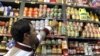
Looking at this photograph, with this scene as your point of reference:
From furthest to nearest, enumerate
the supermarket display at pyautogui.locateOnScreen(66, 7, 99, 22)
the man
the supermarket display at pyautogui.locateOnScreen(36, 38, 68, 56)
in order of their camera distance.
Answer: the supermarket display at pyautogui.locateOnScreen(66, 7, 99, 22) < the supermarket display at pyautogui.locateOnScreen(36, 38, 68, 56) < the man

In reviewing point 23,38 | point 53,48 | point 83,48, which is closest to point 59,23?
point 53,48

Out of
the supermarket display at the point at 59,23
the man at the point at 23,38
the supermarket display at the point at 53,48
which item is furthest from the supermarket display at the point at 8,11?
the man at the point at 23,38

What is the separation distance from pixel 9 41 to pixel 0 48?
191 mm

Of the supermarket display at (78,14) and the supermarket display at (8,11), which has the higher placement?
the supermarket display at (8,11)

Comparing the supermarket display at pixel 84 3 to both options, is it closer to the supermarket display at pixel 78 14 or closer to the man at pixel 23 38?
the supermarket display at pixel 78 14

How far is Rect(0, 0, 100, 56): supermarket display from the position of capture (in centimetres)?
368

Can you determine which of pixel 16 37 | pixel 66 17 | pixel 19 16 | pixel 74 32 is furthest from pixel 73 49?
pixel 16 37

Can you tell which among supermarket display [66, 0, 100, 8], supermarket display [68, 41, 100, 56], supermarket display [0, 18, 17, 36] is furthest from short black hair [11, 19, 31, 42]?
supermarket display [66, 0, 100, 8]

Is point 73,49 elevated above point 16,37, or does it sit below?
below

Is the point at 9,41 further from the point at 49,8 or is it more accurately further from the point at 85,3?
the point at 85,3

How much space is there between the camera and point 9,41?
3.64m

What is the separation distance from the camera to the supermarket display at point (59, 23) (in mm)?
3680

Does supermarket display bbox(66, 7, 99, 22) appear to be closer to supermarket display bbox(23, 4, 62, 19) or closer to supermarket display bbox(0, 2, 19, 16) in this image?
supermarket display bbox(23, 4, 62, 19)

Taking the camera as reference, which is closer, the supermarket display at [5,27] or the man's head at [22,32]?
the man's head at [22,32]
